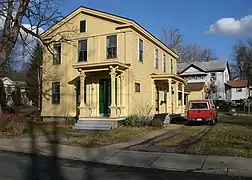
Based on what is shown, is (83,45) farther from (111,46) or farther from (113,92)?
(113,92)

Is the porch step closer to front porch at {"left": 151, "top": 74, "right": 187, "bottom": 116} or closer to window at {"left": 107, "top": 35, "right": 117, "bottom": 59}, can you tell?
window at {"left": 107, "top": 35, "right": 117, "bottom": 59}

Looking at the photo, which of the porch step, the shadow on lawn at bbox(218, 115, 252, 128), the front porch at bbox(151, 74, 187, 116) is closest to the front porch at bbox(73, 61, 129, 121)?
the porch step

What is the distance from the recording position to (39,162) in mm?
10219

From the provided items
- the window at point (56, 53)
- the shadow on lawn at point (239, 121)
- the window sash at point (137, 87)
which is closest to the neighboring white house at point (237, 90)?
the shadow on lawn at point (239, 121)

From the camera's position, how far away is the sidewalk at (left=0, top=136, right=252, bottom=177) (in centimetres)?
896

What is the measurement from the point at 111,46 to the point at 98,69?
2.42 meters

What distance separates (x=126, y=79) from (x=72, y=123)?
5.08 metres

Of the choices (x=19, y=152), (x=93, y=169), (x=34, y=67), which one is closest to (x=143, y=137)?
(x=19, y=152)

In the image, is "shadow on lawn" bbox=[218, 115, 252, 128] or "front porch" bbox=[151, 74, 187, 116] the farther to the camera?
"front porch" bbox=[151, 74, 187, 116]

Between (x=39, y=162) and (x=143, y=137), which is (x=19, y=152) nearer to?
(x=39, y=162)

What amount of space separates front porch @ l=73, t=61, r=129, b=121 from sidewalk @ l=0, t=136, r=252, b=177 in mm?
8144

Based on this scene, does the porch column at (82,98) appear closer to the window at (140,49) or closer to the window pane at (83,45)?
the window pane at (83,45)

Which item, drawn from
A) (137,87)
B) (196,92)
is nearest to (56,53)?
(137,87)

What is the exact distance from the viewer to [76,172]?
8602 mm
